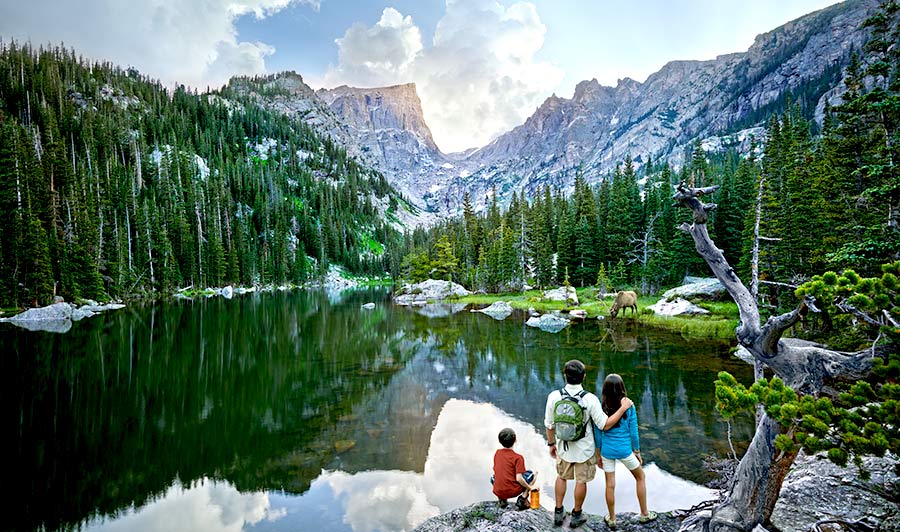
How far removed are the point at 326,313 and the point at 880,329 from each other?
45534mm

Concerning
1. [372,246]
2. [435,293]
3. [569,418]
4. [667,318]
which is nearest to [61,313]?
[435,293]

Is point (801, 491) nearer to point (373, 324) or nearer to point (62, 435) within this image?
point (62, 435)

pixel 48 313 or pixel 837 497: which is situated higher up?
pixel 48 313

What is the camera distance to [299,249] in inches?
4402

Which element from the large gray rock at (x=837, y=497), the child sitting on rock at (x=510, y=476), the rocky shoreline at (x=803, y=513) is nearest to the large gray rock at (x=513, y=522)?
the rocky shoreline at (x=803, y=513)

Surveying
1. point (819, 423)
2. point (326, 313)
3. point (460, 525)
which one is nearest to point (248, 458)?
point (460, 525)

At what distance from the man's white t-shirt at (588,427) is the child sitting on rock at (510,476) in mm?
907

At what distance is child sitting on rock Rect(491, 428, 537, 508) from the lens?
6473 mm

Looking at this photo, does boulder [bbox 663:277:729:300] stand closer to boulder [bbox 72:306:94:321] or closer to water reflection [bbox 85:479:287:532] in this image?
water reflection [bbox 85:479:287:532]

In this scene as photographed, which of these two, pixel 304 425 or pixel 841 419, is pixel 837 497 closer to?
pixel 841 419

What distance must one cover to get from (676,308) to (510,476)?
32.8m

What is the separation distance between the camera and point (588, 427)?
229 inches

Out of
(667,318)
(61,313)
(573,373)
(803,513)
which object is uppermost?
(61,313)

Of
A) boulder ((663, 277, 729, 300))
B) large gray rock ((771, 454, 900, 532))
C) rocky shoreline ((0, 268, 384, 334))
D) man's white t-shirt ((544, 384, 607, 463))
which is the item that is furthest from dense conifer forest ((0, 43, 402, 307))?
boulder ((663, 277, 729, 300))
